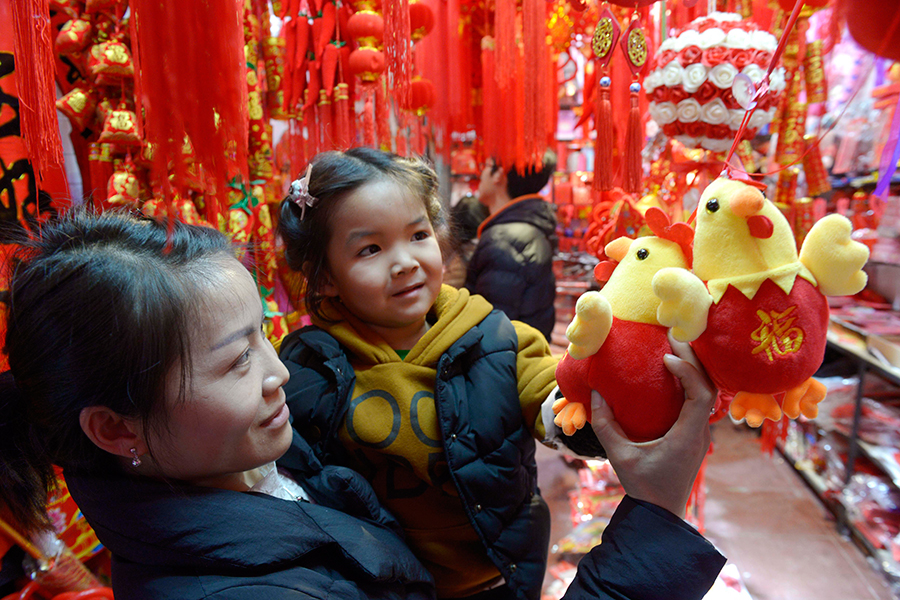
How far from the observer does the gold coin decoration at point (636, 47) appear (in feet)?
2.79

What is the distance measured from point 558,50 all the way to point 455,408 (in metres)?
1.06

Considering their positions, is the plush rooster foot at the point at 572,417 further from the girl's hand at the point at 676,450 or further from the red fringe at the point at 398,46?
the red fringe at the point at 398,46

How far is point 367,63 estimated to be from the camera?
3.70ft

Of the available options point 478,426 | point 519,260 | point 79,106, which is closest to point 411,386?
point 478,426

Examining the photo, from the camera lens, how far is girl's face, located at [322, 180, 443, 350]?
762 millimetres

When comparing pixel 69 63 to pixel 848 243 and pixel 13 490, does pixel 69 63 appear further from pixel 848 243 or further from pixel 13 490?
pixel 848 243

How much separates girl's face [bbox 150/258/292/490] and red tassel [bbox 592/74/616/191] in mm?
614

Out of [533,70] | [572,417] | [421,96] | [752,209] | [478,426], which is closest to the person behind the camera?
[752,209]

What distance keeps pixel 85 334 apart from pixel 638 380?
19.8 inches

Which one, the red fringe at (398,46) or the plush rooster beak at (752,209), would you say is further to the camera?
the red fringe at (398,46)

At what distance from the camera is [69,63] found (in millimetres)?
938

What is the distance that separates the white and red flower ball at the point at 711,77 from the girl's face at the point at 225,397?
799 millimetres

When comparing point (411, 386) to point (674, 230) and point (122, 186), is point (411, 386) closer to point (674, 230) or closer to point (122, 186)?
point (674, 230)

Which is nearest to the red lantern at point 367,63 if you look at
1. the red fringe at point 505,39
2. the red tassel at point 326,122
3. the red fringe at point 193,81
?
the red tassel at point 326,122
